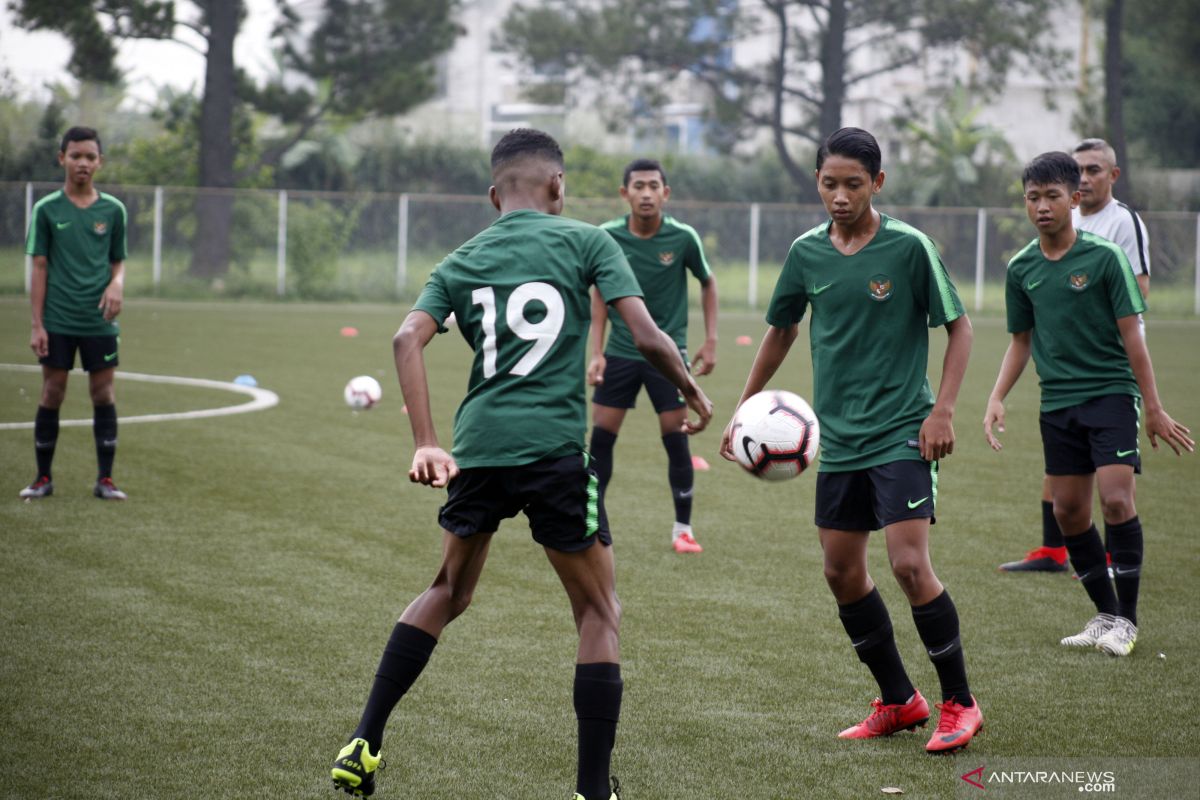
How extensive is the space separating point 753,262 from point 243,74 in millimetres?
13935

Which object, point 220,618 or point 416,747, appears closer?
point 416,747

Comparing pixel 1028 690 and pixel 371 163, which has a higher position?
pixel 371 163

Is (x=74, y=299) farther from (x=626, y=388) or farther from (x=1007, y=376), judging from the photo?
(x=1007, y=376)

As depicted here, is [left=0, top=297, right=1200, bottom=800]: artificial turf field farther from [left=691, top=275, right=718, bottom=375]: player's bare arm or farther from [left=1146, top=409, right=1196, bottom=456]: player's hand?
[left=691, top=275, right=718, bottom=375]: player's bare arm

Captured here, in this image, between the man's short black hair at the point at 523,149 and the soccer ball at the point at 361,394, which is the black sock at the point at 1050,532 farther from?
the soccer ball at the point at 361,394

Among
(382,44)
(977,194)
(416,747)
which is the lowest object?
(416,747)

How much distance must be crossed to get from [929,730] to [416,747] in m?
1.86

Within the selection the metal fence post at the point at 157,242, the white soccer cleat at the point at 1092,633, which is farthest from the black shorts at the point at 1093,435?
the metal fence post at the point at 157,242

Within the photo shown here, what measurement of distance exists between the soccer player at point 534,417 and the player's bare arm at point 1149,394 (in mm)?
2437

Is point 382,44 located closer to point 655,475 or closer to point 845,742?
point 655,475

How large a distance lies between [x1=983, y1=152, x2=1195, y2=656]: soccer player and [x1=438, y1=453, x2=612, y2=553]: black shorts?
8.47 ft

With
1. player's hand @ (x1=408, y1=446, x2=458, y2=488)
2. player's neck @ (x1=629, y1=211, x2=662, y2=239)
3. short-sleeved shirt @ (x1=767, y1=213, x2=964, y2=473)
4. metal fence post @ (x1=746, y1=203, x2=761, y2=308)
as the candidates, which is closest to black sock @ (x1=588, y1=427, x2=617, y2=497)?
player's neck @ (x1=629, y1=211, x2=662, y2=239)

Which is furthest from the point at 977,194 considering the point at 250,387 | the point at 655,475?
the point at 655,475

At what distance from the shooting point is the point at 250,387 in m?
15.5
